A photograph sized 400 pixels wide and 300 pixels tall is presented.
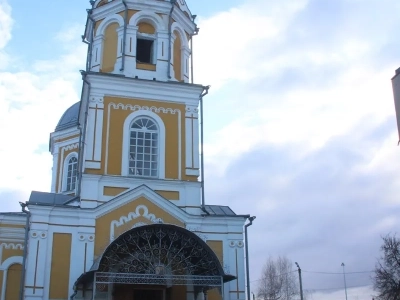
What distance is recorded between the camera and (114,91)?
1541 centimetres

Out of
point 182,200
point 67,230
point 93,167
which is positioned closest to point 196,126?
point 182,200

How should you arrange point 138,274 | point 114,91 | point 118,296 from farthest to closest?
1. point 114,91
2. point 118,296
3. point 138,274

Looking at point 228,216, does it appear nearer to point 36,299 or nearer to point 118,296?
point 118,296

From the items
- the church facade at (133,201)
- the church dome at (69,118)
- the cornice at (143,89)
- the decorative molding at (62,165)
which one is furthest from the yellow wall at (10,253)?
the church dome at (69,118)

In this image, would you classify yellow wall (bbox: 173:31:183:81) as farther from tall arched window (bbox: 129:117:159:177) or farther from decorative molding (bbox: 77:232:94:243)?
decorative molding (bbox: 77:232:94:243)

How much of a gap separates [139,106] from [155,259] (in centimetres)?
475

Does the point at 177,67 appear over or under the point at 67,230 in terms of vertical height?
over

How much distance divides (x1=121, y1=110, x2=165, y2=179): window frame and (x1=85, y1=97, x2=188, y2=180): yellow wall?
0.09 metres

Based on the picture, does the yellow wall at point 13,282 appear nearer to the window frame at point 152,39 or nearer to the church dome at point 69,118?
the window frame at point 152,39

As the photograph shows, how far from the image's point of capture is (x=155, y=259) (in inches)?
499

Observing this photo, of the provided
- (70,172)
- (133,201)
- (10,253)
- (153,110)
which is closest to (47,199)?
(10,253)

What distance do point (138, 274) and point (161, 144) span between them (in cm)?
414

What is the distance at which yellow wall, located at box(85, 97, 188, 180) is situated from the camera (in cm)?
1474

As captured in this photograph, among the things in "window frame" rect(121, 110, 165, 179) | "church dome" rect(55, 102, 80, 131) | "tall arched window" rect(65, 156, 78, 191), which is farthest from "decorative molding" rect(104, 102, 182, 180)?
"church dome" rect(55, 102, 80, 131)
